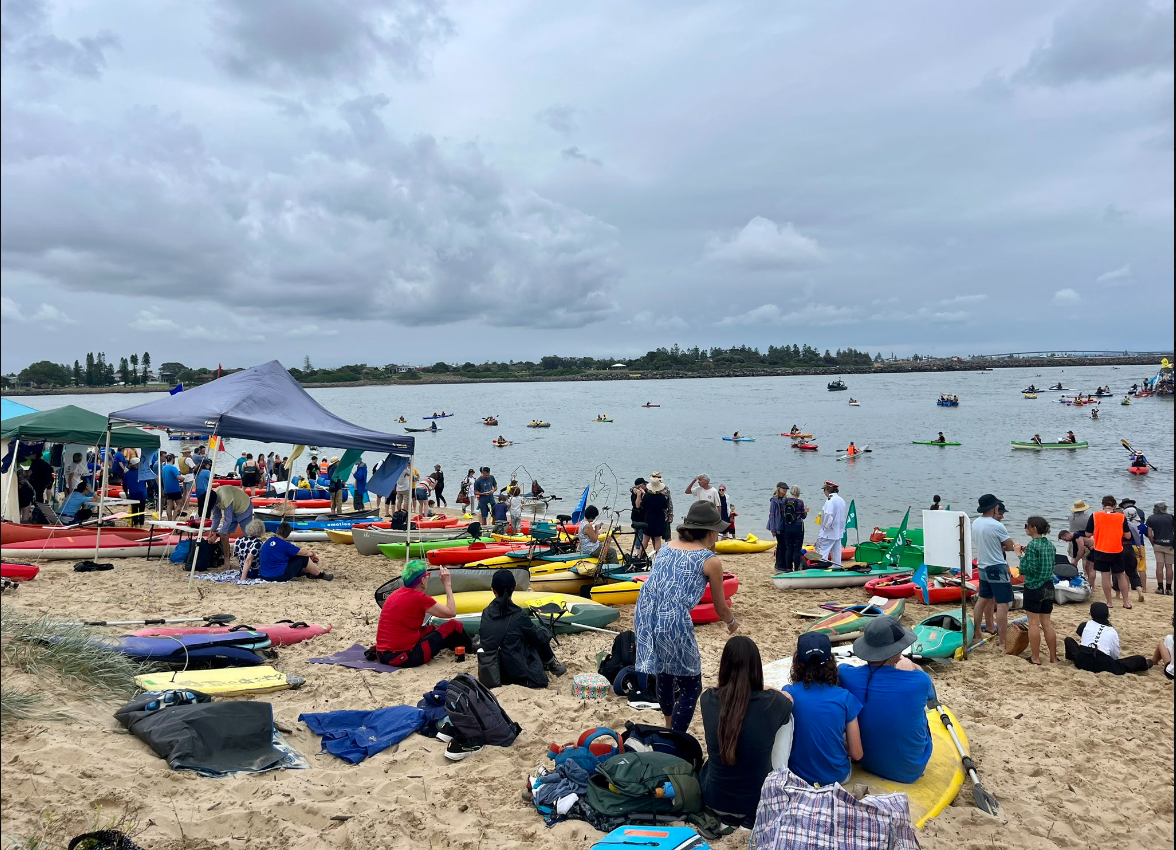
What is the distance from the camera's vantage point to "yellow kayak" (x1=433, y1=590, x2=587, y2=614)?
927 cm

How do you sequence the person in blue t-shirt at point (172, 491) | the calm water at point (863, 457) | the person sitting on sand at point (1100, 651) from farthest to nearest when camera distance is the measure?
the calm water at point (863, 457) < the person in blue t-shirt at point (172, 491) < the person sitting on sand at point (1100, 651)

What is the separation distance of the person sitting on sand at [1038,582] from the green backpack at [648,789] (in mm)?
4854

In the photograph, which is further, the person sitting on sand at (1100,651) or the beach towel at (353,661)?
the person sitting on sand at (1100,651)

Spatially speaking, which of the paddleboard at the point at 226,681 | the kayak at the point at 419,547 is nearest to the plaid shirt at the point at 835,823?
the paddleboard at the point at 226,681

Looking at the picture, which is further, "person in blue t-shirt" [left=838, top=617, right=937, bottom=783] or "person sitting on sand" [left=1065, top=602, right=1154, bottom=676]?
"person sitting on sand" [left=1065, top=602, right=1154, bottom=676]

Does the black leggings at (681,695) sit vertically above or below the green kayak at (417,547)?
above

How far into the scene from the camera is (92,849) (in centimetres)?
345

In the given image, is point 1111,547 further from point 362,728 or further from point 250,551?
point 250,551

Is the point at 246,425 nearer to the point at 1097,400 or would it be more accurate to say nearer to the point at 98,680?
the point at 98,680

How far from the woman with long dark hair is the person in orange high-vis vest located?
Answer: 29.5ft

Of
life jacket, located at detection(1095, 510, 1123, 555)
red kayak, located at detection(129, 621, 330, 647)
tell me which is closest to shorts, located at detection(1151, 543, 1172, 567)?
life jacket, located at detection(1095, 510, 1123, 555)

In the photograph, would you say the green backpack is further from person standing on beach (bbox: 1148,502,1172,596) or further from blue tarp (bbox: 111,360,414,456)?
person standing on beach (bbox: 1148,502,1172,596)

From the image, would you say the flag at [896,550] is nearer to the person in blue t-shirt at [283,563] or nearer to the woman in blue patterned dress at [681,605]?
the person in blue t-shirt at [283,563]

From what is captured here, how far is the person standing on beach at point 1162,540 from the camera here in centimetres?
1228
